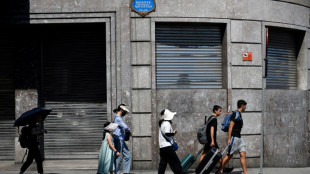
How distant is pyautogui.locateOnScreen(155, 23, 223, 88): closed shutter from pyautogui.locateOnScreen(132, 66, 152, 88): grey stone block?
1.72ft

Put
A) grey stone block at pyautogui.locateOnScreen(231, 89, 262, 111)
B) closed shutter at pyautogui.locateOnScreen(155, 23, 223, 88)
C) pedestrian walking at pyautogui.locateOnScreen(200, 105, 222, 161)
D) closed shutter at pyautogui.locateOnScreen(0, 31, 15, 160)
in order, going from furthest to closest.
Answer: closed shutter at pyautogui.locateOnScreen(0, 31, 15, 160)
closed shutter at pyautogui.locateOnScreen(155, 23, 223, 88)
grey stone block at pyautogui.locateOnScreen(231, 89, 262, 111)
pedestrian walking at pyautogui.locateOnScreen(200, 105, 222, 161)

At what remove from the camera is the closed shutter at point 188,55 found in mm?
11742

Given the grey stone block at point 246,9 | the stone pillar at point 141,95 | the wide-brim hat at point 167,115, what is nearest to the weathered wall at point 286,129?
the grey stone block at point 246,9

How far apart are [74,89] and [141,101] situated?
222 centimetres

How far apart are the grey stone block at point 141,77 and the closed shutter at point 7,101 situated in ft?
12.4

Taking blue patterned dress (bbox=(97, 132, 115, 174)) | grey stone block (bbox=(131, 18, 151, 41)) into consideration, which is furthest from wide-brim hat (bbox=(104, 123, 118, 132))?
grey stone block (bbox=(131, 18, 151, 41))

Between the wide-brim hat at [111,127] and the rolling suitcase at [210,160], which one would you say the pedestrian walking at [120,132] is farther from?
the rolling suitcase at [210,160]

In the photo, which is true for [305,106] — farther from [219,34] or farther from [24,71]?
[24,71]

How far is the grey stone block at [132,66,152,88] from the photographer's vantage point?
1127cm

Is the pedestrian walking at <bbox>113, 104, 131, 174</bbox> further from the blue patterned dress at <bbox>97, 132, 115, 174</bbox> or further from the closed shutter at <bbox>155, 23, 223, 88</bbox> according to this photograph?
the closed shutter at <bbox>155, 23, 223, 88</bbox>

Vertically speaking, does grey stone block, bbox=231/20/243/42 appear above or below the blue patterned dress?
above

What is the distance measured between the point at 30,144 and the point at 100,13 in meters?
4.02

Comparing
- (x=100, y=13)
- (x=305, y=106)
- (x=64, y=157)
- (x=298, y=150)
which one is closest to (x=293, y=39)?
(x=305, y=106)

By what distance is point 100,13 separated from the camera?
11.4 meters
